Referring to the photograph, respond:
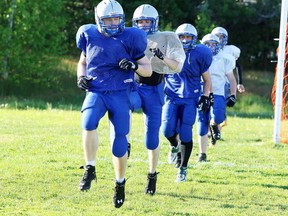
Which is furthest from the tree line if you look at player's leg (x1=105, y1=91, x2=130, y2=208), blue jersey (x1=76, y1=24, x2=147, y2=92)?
player's leg (x1=105, y1=91, x2=130, y2=208)

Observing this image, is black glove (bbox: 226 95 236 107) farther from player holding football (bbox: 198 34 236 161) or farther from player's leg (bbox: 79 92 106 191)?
player's leg (bbox: 79 92 106 191)

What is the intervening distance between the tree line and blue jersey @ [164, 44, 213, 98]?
13361 millimetres

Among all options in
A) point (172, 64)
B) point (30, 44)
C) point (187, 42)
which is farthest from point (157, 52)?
point (30, 44)

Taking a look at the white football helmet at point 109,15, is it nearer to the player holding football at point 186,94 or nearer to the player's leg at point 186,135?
the player holding football at point 186,94

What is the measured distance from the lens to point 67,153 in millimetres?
9086

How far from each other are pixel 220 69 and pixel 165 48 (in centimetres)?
295

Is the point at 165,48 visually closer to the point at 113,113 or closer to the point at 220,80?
the point at 113,113

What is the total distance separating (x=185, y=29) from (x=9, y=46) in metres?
14.0

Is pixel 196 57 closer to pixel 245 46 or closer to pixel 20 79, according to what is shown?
pixel 20 79

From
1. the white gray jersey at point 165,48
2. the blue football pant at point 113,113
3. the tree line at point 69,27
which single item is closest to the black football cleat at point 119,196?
the blue football pant at point 113,113

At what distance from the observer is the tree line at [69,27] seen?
2091 cm

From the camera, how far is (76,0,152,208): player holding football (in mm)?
6069

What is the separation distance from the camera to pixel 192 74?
7.68 m

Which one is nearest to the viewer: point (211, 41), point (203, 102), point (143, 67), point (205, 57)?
point (143, 67)
